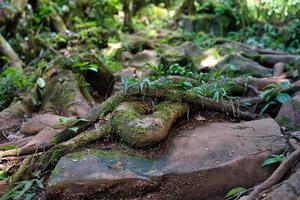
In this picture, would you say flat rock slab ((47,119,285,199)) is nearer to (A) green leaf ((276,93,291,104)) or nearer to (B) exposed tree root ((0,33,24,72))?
(A) green leaf ((276,93,291,104))

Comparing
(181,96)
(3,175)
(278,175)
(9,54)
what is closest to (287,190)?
(278,175)

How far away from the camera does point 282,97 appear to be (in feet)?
15.5

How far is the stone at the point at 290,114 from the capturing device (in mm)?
4239

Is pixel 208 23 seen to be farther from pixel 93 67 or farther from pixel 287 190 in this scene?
pixel 287 190

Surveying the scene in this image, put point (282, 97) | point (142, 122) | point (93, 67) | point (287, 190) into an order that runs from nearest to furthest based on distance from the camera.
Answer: point (287, 190)
point (142, 122)
point (282, 97)
point (93, 67)

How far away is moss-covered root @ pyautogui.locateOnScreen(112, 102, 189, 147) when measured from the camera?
3607mm

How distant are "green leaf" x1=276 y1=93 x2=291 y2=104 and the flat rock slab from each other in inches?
44.1

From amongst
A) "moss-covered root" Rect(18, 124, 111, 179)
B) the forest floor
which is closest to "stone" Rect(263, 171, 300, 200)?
the forest floor

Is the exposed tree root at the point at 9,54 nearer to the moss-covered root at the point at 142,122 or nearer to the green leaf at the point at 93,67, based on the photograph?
the green leaf at the point at 93,67

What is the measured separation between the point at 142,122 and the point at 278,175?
50.9 inches

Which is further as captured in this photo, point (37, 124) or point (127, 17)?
point (127, 17)

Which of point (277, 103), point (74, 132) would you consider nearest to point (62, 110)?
point (74, 132)

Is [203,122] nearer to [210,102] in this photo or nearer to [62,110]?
[210,102]

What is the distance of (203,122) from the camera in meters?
4.25
